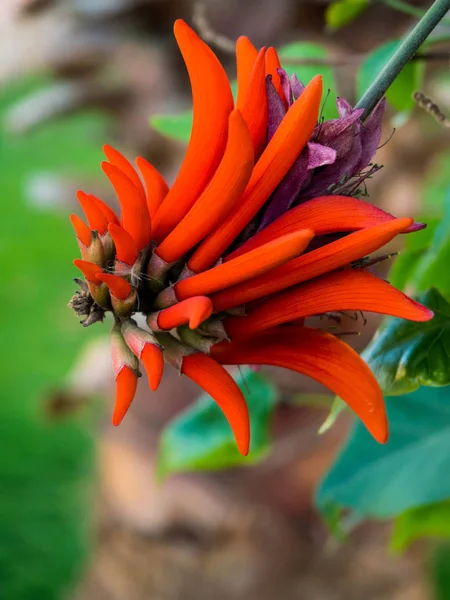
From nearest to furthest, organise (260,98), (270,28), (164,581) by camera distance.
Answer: (260,98) < (270,28) < (164,581)

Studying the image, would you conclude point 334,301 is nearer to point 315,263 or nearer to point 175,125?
point 315,263

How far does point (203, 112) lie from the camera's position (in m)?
0.33

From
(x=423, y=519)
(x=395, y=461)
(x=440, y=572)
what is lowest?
(x=440, y=572)

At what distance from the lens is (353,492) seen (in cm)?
60

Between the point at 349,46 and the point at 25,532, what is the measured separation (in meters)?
1.70

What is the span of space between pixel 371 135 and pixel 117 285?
0.42 ft

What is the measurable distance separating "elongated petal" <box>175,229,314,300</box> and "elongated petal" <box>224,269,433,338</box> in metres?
0.03

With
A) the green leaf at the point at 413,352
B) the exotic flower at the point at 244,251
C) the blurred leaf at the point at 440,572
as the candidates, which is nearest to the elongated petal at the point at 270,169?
the exotic flower at the point at 244,251

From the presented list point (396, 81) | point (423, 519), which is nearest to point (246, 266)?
point (396, 81)

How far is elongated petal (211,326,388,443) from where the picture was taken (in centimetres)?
31

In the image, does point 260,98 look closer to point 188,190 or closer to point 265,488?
point 188,190

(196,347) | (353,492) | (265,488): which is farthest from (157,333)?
(265,488)

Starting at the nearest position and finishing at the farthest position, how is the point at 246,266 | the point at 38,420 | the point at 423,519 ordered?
1. the point at 246,266
2. the point at 423,519
3. the point at 38,420

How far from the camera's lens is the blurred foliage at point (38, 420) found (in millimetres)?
2174
